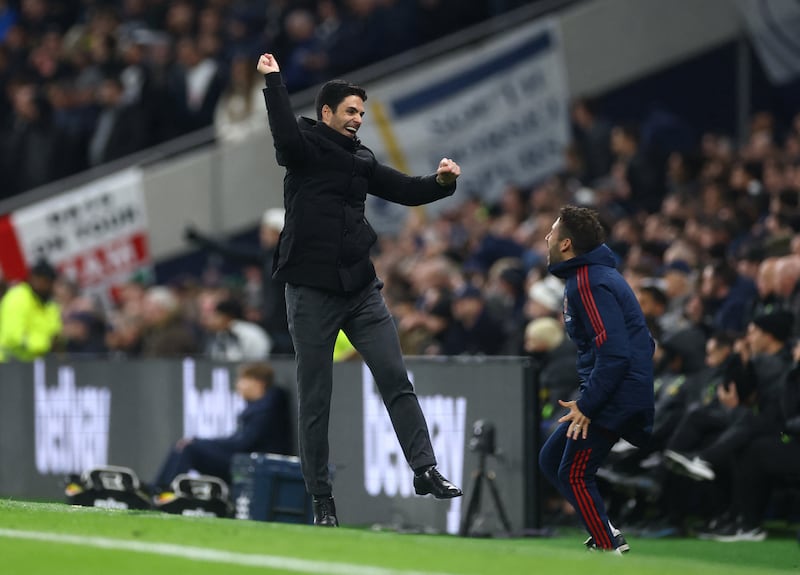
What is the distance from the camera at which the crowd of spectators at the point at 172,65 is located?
19.3 meters

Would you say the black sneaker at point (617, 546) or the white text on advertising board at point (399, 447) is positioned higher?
the white text on advertising board at point (399, 447)

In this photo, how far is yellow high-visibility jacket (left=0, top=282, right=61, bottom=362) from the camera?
1584 centimetres

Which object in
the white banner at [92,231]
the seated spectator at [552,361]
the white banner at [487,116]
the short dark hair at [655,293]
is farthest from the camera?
the white banner at [92,231]

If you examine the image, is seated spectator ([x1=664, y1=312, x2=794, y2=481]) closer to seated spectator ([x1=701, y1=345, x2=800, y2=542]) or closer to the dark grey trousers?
seated spectator ([x1=701, y1=345, x2=800, y2=542])

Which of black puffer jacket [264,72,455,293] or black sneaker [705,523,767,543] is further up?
black puffer jacket [264,72,455,293]

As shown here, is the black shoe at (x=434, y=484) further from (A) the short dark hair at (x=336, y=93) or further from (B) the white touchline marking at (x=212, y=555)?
(A) the short dark hair at (x=336, y=93)

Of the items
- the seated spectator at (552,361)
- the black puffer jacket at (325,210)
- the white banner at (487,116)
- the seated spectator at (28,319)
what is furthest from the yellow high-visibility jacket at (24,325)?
the black puffer jacket at (325,210)

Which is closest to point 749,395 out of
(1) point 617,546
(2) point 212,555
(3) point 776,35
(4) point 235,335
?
(1) point 617,546

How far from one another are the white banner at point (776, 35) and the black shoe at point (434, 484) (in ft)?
32.1

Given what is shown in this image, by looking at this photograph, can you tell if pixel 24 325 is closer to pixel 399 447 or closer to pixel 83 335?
pixel 83 335

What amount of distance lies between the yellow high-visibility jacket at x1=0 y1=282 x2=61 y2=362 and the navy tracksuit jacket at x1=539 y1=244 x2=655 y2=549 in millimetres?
8502

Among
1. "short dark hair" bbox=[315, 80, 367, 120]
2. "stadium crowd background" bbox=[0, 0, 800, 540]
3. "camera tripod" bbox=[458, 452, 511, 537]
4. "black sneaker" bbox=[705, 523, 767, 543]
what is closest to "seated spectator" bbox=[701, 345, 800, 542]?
"black sneaker" bbox=[705, 523, 767, 543]

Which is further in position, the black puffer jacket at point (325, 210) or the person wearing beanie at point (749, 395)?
the person wearing beanie at point (749, 395)

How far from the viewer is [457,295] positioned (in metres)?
14.0
